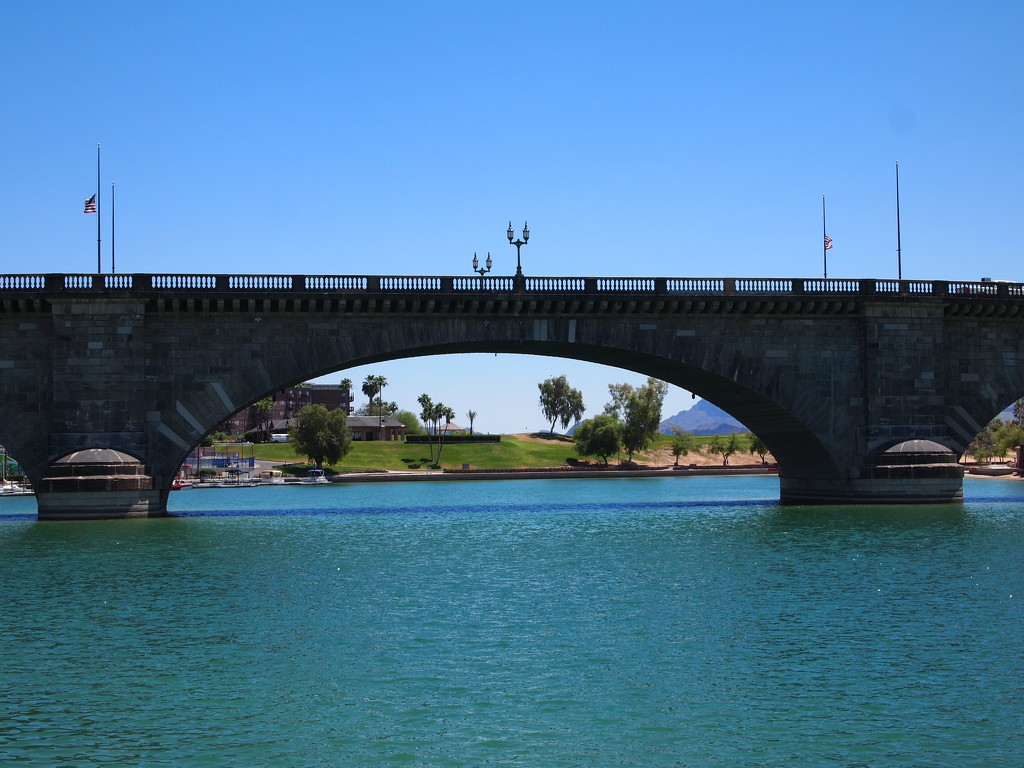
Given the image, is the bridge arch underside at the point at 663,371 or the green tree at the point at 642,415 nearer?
the bridge arch underside at the point at 663,371

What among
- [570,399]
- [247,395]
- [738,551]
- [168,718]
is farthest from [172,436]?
[570,399]

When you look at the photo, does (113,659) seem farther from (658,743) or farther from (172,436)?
(172,436)

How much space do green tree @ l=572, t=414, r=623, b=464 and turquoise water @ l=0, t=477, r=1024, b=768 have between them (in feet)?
313

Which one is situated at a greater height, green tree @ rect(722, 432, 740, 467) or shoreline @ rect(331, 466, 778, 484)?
green tree @ rect(722, 432, 740, 467)

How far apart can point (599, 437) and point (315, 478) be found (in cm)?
3867

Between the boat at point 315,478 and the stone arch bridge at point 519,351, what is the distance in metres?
57.1

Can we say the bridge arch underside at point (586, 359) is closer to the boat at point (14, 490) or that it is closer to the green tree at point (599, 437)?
the boat at point (14, 490)

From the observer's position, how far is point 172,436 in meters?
53.5

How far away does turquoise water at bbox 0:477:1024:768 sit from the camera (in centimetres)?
1681

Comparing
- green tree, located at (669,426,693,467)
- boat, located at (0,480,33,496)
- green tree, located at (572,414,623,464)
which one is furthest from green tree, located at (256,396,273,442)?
boat, located at (0,480,33,496)

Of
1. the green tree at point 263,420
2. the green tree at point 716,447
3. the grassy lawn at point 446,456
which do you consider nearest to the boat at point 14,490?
the grassy lawn at point 446,456

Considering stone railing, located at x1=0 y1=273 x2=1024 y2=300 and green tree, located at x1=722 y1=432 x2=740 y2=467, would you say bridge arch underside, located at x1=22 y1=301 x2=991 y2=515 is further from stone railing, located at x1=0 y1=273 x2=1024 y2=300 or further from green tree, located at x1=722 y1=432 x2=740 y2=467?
green tree, located at x1=722 y1=432 x2=740 y2=467

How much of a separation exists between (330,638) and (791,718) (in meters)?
10.2

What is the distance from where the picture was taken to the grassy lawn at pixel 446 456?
13762cm
